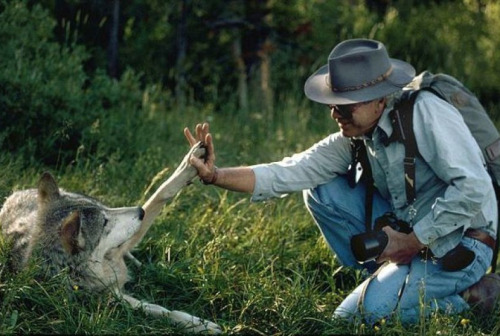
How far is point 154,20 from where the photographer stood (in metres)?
9.98

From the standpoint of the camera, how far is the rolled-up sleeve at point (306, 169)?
5.38 metres

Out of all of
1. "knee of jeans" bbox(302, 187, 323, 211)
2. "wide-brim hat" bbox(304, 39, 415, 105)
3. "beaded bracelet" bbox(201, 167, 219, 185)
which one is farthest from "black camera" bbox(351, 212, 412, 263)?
"beaded bracelet" bbox(201, 167, 219, 185)

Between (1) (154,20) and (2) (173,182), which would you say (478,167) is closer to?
(2) (173,182)

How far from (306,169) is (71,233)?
1.62 m

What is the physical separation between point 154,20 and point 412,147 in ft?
18.9

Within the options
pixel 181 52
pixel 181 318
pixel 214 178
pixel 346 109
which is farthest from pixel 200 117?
pixel 181 318

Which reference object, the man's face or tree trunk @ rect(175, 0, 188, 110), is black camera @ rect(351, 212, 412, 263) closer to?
the man's face

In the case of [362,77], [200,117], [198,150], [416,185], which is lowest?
[200,117]

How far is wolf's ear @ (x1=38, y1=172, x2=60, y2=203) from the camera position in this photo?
199 inches

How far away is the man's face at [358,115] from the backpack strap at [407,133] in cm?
11

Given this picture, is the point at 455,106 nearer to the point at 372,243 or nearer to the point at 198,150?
the point at 372,243

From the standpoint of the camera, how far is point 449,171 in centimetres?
478

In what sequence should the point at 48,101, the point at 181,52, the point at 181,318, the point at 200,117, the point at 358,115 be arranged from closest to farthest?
the point at 181,318
the point at 358,115
the point at 48,101
the point at 200,117
the point at 181,52

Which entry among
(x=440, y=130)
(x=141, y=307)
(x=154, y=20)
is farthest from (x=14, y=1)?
(x=440, y=130)
